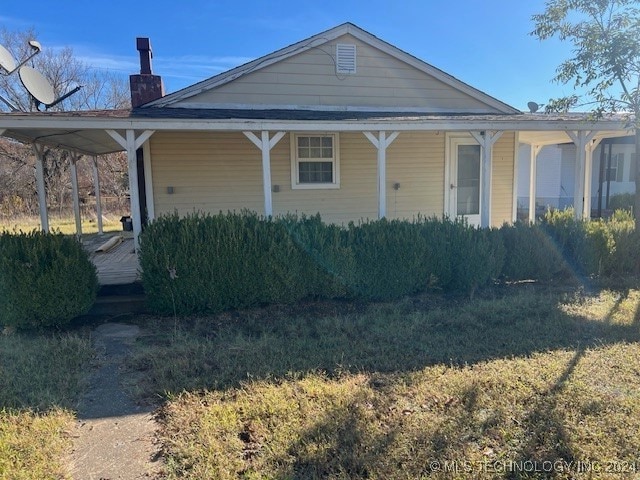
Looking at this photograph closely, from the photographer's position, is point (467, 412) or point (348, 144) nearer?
point (467, 412)

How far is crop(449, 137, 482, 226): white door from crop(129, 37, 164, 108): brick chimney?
21.8ft

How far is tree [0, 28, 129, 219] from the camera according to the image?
23609 millimetres

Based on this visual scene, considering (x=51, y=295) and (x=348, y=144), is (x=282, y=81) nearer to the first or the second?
(x=348, y=144)

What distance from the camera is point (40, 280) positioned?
5004 millimetres

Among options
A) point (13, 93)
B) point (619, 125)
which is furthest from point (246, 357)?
Result: point (13, 93)

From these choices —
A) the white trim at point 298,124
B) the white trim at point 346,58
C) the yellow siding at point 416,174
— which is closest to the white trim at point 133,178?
the white trim at point 298,124

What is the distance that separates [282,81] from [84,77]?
2426 cm

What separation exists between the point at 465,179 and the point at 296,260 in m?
5.56

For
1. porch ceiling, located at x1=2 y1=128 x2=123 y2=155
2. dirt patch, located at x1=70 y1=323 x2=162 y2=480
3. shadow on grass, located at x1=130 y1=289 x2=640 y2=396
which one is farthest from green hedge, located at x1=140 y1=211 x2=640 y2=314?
porch ceiling, located at x1=2 y1=128 x2=123 y2=155

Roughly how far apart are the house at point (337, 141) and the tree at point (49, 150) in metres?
16.8

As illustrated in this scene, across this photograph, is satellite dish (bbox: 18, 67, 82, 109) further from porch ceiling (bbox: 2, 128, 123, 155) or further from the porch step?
the porch step

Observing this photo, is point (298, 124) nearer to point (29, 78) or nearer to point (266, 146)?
point (266, 146)

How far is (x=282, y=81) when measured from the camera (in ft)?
29.2

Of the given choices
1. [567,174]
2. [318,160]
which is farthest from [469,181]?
[567,174]
